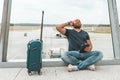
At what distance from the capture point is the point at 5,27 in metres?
3.77

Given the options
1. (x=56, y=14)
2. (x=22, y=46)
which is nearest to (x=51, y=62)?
(x=22, y=46)

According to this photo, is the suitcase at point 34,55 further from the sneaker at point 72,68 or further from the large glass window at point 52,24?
the large glass window at point 52,24

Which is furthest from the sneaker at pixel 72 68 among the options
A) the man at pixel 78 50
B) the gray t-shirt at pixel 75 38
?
the gray t-shirt at pixel 75 38

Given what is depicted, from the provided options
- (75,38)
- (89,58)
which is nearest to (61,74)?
(89,58)

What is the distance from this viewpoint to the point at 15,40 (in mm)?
3947

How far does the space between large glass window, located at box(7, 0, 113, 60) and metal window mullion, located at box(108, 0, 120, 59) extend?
9cm

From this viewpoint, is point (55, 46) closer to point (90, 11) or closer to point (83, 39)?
point (83, 39)

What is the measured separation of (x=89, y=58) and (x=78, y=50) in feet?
0.82

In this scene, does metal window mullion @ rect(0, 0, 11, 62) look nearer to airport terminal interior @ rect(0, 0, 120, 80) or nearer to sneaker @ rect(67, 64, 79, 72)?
airport terminal interior @ rect(0, 0, 120, 80)

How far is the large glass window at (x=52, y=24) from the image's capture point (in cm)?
393

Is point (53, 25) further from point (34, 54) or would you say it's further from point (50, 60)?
point (34, 54)

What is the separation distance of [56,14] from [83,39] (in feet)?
2.48

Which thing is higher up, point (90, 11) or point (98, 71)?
point (90, 11)

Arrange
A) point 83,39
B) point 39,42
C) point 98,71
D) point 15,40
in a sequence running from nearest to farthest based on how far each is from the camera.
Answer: point 39,42 → point 98,71 → point 83,39 → point 15,40
